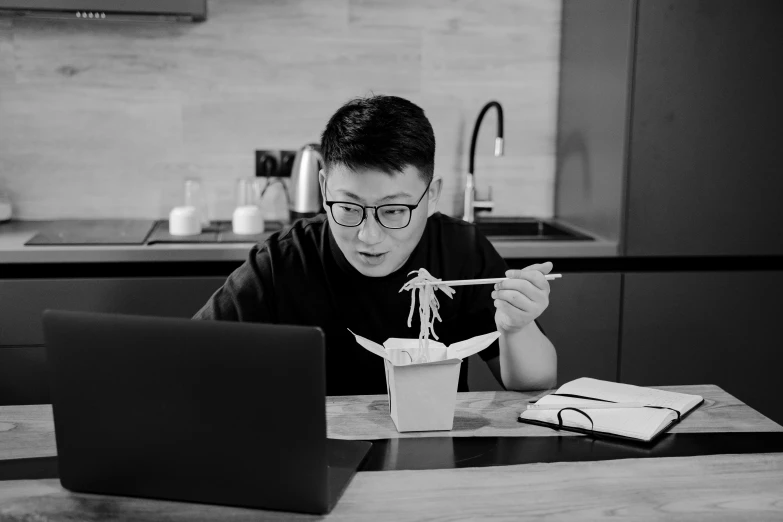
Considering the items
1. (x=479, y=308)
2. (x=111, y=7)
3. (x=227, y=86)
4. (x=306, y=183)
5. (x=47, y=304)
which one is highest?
(x=111, y=7)

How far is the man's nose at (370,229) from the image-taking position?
1539 mm

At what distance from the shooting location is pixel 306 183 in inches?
109

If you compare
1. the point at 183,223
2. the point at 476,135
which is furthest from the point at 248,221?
the point at 476,135

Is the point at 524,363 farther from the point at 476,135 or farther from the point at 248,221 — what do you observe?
the point at 476,135

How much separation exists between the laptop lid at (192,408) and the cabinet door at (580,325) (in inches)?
63.9

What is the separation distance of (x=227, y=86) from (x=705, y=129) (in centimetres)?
164

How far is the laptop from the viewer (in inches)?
39.3

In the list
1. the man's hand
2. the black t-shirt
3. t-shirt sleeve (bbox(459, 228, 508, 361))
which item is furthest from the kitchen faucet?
the man's hand

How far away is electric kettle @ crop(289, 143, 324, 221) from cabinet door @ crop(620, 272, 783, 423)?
1.05 meters

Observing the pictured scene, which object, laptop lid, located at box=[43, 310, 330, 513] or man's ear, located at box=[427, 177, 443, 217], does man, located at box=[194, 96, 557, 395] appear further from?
laptop lid, located at box=[43, 310, 330, 513]

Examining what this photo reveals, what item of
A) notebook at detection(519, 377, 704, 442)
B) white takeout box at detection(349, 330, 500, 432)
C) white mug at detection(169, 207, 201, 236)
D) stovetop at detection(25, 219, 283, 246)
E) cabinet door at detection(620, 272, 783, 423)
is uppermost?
white mug at detection(169, 207, 201, 236)

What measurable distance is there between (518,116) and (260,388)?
2340 mm

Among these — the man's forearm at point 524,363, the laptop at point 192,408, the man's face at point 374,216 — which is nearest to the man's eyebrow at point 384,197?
the man's face at point 374,216

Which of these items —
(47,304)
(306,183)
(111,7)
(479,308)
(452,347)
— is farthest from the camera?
(306,183)
